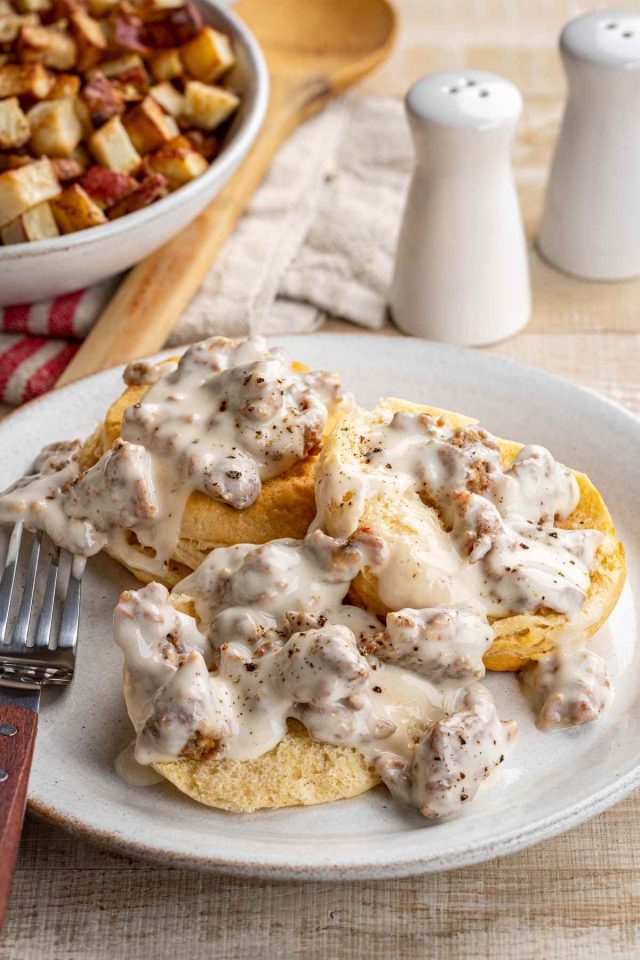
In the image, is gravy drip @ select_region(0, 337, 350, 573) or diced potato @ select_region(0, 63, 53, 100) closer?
gravy drip @ select_region(0, 337, 350, 573)

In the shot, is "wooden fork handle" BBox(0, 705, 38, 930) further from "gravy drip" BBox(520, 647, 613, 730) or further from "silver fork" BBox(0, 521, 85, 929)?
"gravy drip" BBox(520, 647, 613, 730)

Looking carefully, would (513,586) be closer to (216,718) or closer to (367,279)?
(216,718)

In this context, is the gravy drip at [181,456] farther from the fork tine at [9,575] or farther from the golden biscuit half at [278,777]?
the golden biscuit half at [278,777]

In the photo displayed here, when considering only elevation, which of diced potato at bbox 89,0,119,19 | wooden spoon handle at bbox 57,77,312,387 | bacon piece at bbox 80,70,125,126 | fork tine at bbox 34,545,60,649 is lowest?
wooden spoon handle at bbox 57,77,312,387

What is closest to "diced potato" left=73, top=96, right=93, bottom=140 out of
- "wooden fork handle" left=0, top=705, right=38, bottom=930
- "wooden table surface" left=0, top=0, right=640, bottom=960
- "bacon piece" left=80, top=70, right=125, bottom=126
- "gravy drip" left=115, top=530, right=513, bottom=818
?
"bacon piece" left=80, top=70, right=125, bottom=126

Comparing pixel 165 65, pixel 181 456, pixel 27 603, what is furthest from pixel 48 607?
pixel 165 65

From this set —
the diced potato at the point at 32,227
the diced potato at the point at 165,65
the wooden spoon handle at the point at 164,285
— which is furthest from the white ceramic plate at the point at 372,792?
the diced potato at the point at 165,65

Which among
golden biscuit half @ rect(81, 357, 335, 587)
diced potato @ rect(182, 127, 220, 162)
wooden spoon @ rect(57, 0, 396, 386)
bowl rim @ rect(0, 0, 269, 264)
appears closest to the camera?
golden biscuit half @ rect(81, 357, 335, 587)
